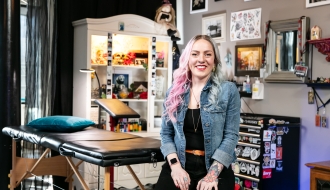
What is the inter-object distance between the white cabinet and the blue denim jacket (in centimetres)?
260

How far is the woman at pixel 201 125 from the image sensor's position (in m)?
2.06

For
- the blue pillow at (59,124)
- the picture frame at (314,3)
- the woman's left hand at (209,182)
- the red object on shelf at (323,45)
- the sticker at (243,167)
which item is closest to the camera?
the woman's left hand at (209,182)

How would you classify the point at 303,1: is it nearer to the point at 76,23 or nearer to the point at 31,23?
the point at 76,23

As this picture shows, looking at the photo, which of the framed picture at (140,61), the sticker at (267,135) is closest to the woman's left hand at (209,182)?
the sticker at (267,135)

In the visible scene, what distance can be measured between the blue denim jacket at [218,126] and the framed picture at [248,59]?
2263 mm

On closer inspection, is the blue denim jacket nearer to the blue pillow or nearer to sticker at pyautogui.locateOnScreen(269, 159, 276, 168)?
the blue pillow

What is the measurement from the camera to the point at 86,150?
242 centimetres

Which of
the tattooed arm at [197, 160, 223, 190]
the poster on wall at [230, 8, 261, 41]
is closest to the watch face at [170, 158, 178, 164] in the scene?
the tattooed arm at [197, 160, 223, 190]

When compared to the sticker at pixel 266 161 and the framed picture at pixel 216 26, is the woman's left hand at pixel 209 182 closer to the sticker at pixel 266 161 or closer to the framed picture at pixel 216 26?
the sticker at pixel 266 161

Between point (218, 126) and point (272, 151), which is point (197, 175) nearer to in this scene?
point (218, 126)

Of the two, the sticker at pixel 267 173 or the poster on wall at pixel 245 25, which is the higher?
the poster on wall at pixel 245 25

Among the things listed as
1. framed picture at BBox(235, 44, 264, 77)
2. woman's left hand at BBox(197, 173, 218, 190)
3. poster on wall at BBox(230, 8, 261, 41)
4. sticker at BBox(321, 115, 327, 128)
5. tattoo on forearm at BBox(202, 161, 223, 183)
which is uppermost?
poster on wall at BBox(230, 8, 261, 41)

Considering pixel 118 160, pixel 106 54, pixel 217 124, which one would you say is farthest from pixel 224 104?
pixel 106 54

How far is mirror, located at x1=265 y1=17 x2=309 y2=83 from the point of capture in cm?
389
